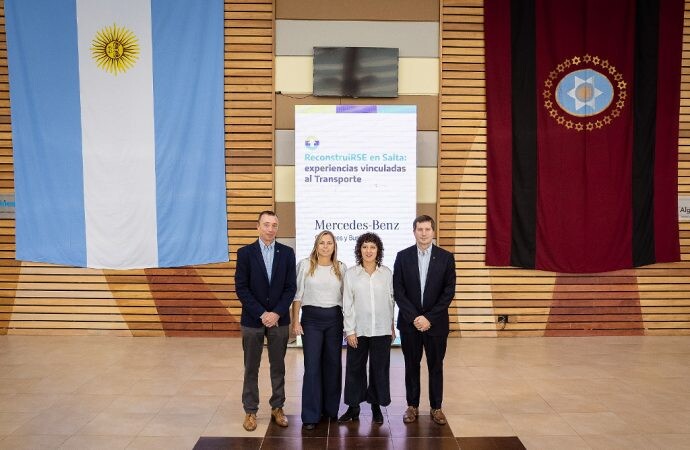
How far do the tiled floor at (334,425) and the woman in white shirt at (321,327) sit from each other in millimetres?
201

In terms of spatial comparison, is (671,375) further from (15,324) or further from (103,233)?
(15,324)

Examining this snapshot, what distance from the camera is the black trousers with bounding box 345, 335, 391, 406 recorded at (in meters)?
4.09

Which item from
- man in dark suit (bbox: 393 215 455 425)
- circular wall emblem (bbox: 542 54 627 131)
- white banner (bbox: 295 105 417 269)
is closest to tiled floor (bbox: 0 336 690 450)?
man in dark suit (bbox: 393 215 455 425)

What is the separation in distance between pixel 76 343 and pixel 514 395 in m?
4.73

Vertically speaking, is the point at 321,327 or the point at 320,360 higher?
the point at 321,327

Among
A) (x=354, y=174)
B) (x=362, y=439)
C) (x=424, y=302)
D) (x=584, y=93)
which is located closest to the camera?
(x=362, y=439)

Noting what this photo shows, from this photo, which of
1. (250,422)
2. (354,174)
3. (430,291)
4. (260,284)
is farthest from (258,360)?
(354,174)

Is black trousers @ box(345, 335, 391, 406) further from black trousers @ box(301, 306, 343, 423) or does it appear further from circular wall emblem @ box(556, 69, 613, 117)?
circular wall emblem @ box(556, 69, 613, 117)

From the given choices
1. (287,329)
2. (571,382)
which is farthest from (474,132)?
(287,329)

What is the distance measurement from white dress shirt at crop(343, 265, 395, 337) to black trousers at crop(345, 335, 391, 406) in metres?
0.09

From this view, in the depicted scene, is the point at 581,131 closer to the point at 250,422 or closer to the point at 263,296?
the point at 263,296

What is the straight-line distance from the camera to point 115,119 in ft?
21.6

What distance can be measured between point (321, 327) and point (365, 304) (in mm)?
349

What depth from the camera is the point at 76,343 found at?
21.3 ft
